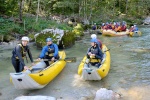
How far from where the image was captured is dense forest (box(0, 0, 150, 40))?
66.2ft

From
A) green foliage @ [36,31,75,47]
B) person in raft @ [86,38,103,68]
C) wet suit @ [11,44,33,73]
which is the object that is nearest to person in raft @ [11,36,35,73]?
wet suit @ [11,44,33,73]

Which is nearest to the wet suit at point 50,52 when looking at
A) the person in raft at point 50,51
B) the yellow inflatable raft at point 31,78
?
the person in raft at point 50,51

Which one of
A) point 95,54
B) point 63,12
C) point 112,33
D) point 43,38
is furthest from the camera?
point 63,12

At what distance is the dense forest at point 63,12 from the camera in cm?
2017

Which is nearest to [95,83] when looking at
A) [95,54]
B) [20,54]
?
[95,54]

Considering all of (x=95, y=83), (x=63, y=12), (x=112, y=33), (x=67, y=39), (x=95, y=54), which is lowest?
(x=95, y=83)

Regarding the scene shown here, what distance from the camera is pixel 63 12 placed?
108 ft

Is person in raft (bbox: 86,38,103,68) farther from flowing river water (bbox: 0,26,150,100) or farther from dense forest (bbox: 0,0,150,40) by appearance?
dense forest (bbox: 0,0,150,40)

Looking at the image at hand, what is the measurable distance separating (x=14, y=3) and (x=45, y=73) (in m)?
17.0

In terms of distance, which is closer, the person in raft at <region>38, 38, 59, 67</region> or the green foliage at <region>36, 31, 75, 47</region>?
the person in raft at <region>38, 38, 59, 67</region>

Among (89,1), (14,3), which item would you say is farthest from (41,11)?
A: (14,3)

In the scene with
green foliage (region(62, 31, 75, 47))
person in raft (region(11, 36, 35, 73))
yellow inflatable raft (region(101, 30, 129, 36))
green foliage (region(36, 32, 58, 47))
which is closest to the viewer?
person in raft (region(11, 36, 35, 73))

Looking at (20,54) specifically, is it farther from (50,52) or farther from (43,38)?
(43,38)

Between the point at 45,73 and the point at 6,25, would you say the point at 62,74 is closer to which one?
the point at 45,73
